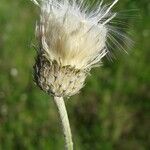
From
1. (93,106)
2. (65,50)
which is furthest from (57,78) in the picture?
(93,106)

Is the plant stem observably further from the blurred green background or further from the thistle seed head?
the blurred green background

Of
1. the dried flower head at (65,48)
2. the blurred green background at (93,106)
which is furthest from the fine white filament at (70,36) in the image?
the blurred green background at (93,106)

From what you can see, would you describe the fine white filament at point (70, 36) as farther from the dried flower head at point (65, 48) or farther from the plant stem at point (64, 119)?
the plant stem at point (64, 119)

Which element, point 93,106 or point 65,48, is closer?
point 65,48

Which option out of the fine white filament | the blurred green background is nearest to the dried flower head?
the fine white filament

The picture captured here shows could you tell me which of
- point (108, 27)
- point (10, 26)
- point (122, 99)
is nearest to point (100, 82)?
point (122, 99)

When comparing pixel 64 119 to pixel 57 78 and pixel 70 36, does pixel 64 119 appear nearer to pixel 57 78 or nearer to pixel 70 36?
pixel 57 78

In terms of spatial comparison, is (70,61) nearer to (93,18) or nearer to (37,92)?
(93,18)
